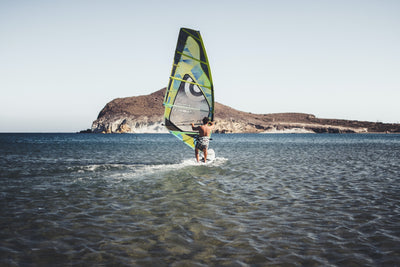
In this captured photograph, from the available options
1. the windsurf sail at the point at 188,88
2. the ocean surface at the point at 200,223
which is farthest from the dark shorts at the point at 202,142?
the ocean surface at the point at 200,223

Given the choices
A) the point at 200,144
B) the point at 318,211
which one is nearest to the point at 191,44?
the point at 200,144

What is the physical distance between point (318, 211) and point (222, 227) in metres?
2.73

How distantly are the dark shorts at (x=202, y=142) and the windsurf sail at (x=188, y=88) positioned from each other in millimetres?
665

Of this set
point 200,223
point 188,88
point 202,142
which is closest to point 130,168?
point 202,142

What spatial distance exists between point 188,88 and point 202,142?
10.00 ft

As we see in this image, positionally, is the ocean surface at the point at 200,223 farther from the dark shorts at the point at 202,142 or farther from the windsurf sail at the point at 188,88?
the windsurf sail at the point at 188,88

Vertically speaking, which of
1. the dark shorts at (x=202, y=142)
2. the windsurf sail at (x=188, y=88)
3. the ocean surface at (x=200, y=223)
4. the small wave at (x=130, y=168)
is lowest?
the small wave at (x=130, y=168)

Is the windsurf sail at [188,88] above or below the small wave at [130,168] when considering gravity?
above

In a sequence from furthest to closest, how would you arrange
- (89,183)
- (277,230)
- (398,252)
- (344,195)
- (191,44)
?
(191,44)
(89,183)
(344,195)
(277,230)
(398,252)

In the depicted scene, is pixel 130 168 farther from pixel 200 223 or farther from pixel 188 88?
pixel 200 223

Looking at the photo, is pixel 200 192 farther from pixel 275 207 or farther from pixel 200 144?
pixel 200 144

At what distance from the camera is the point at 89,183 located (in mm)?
11305

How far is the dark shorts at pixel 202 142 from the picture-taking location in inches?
628

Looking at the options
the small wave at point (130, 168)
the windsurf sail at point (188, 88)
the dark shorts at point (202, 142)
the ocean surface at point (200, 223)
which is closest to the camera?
the ocean surface at point (200, 223)
